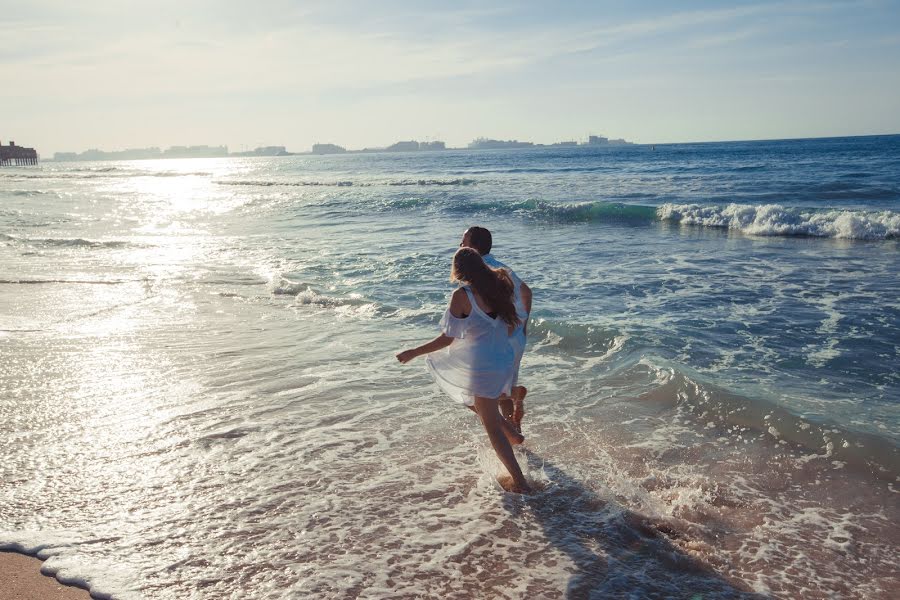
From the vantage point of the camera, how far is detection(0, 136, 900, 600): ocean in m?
3.73

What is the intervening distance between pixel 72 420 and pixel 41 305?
549cm

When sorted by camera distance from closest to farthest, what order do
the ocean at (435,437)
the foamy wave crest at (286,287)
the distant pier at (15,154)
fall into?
1. the ocean at (435,437)
2. the foamy wave crest at (286,287)
3. the distant pier at (15,154)

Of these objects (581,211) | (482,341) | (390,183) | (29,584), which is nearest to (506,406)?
(482,341)

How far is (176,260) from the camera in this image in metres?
14.9

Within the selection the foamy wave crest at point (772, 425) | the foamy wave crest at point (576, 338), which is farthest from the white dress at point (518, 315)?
the foamy wave crest at point (576, 338)

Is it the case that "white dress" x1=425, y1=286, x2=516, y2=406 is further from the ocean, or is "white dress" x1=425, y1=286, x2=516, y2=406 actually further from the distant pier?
the distant pier

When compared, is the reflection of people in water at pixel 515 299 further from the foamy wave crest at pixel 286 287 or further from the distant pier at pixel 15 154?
the distant pier at pixel 15 154

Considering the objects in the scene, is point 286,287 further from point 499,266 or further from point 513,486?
point 513,486

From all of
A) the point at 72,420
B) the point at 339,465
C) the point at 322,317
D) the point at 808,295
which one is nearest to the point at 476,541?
the point at 339,465

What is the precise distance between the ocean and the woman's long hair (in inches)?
51.8

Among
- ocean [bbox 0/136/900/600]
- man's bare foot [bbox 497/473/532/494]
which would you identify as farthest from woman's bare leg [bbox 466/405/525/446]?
man's bare foot [bbox 497/473/532/494]

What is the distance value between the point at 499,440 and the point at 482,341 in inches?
28.1

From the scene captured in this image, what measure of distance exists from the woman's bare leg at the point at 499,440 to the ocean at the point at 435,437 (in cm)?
15

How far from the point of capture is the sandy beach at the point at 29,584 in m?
3.38
